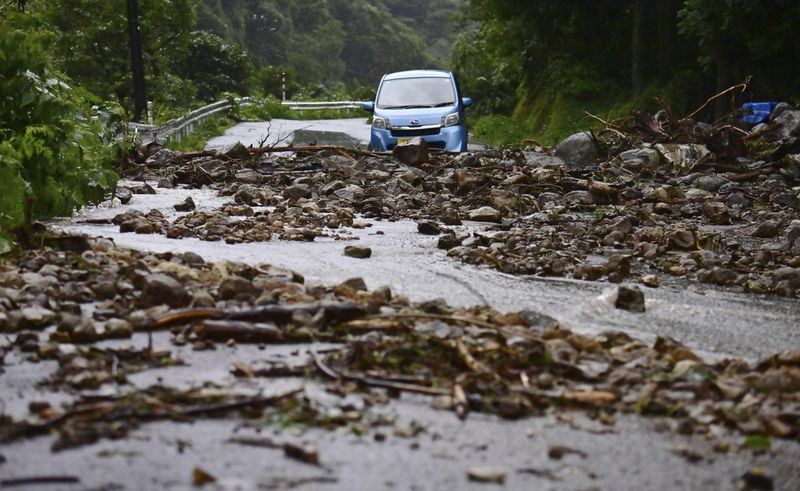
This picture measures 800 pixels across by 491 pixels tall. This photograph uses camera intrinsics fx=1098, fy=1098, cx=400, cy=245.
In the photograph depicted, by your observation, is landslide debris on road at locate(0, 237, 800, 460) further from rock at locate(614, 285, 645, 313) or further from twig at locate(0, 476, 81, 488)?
rock at locate(614, 285, 645, 313)

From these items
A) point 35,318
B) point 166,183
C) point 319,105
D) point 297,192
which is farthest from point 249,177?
point 319,105

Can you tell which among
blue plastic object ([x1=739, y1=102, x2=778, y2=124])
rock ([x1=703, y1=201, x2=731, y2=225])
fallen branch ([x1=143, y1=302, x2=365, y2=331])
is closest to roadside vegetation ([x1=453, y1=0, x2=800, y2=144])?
blue plastic object ([x1=739, y1=102, x2=778, y2=124])

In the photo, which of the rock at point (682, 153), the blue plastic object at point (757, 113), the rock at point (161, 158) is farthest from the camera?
the blue plastic object at point (757, 113)

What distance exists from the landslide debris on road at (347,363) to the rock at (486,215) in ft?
17.8

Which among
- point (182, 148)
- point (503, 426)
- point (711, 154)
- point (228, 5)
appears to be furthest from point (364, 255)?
point (228, 5)

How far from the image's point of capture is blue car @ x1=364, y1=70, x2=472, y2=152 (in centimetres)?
2034

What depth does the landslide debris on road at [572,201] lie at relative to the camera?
8.66 metres

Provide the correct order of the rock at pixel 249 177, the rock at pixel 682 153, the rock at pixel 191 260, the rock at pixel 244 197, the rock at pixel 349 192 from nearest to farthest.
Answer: the rock at pixel 191 260 < the rock at pixel 244 197 < the rock at pixel 349 192 < the rock at pixel 249 177 < the rock at pixel 682 153

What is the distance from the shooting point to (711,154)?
50.2ft

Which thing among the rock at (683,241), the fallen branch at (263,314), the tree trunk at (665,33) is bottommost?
the rock at (683,241)

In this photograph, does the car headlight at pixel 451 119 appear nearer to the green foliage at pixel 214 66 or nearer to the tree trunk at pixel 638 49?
the tree trunk at pixel 638 49

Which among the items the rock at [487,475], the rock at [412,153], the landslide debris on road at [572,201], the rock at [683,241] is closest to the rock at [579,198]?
the landslide debris on road at [572,201]

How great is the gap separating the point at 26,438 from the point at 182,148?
21.6 meters

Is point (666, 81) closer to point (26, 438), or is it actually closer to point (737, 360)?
point (737, 360)
